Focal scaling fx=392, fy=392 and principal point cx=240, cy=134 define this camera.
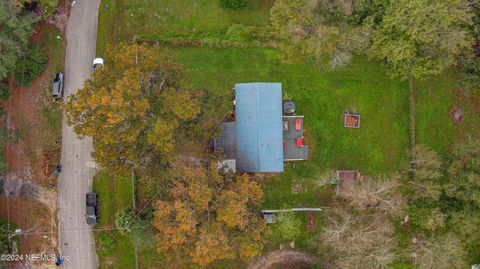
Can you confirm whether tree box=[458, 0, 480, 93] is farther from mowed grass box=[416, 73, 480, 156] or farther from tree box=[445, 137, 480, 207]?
tree box=[445, 137, 480, 207]

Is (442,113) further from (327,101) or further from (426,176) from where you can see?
(327,101)

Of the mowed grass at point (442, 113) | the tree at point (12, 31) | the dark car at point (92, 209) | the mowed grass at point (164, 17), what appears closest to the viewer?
the tree at point (12, 31)

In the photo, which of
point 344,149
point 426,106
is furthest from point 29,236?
point 426,106

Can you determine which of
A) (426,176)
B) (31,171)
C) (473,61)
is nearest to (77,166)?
(31,171)

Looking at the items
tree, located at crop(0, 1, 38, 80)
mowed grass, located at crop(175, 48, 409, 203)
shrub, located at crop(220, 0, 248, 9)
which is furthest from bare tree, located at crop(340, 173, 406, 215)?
tree, located at crop(0, 1, 38, 80)

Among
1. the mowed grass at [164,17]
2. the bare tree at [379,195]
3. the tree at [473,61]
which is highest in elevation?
the mowed grass at [164,17]

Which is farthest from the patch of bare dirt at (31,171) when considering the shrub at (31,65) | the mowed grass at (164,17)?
the mowed grass at (164,17)

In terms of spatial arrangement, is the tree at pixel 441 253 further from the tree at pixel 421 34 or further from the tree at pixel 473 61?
the tree at pixel 421 34
